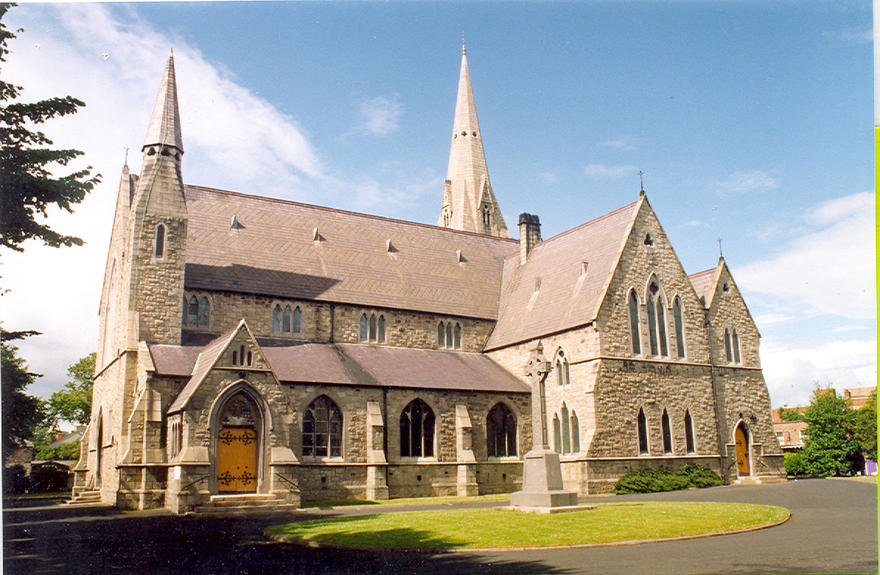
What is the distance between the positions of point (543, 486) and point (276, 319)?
18674mm

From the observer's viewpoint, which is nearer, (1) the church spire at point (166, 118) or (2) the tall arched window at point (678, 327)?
(1) the church spire at point (166, 118)

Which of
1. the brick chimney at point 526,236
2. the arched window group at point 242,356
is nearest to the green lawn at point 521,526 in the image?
the arched window group at point 242,356

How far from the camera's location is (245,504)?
81.5 feet

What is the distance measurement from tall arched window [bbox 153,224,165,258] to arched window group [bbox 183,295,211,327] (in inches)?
93.9

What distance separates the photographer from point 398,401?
107 feet

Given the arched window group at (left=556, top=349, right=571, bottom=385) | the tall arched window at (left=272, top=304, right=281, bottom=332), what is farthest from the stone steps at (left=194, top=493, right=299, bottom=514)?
the arched window group at (left=556, top=349, right=571, bottom=385)

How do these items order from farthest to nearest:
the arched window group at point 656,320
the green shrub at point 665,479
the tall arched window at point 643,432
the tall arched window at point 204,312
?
the arched window group at point 656,320
the tall arched window at point 643,432
the tall arched window at point 204,312
the green shrub at point 665,479

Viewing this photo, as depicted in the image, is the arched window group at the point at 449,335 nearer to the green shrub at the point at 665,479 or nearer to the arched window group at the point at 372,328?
the arched window group at the point at 372,328

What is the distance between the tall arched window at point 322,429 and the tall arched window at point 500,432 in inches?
295

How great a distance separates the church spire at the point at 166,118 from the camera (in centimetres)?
3216

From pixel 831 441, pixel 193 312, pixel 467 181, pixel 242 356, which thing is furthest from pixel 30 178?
pixel 467 181

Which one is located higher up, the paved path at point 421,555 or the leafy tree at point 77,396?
the leafy tree at point 77,396

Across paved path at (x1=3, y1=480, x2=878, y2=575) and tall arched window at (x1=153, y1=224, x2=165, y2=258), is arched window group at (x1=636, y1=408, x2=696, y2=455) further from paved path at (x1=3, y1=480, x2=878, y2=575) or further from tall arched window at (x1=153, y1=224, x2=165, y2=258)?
tall arched window at (x1=153, y1=224, x2=165, y2=258)

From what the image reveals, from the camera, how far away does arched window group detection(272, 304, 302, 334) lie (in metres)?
34.7
